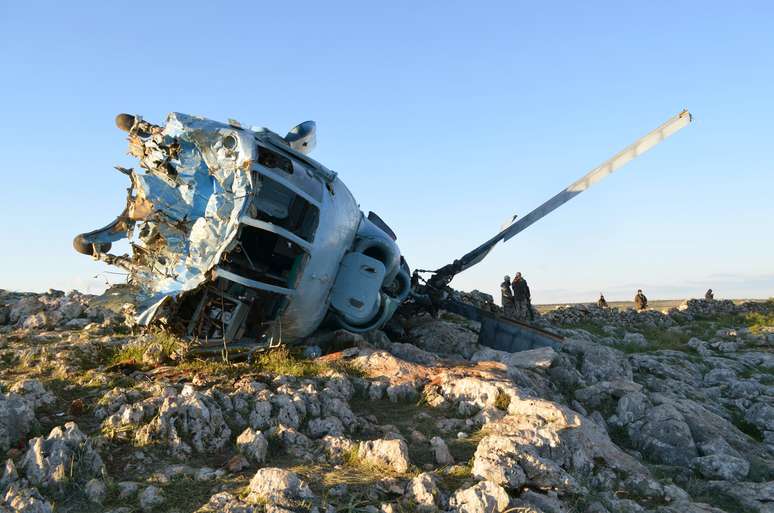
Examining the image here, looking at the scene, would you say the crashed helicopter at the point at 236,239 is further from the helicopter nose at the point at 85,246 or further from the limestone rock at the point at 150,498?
the limestone rock at the point at 150,498

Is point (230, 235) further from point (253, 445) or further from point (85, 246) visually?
point (253, 445)

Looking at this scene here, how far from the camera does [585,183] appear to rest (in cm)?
1483

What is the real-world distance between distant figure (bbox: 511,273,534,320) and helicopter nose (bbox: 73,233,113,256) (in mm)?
14792

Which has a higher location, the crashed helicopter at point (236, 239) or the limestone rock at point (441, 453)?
the crashed helicopter at point (236, 239)

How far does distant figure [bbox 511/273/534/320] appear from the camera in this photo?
2094 cm

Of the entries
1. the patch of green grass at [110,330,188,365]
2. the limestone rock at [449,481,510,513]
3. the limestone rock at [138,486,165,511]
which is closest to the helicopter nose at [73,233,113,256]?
the patch of green grass at [110,330,188,365]

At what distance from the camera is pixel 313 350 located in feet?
34.9

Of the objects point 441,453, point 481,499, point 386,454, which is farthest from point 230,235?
point 481,499

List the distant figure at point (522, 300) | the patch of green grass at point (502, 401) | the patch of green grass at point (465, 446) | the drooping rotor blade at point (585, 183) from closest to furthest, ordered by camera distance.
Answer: the patch of green grass at point (465, 446)
the patch of green grass at point (502, 401)
the drooping rotor blade at point (585, 183)
the distant figure at point (522, 300)

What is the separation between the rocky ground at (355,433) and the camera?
17.1 ft

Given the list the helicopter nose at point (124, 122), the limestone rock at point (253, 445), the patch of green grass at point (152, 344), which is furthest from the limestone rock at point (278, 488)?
the helicopter nose at point (124, 122)

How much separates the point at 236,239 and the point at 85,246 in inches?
113

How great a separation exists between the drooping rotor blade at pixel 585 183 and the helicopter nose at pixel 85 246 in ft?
30.9

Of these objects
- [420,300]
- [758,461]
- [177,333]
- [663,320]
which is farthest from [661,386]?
[663,320]
